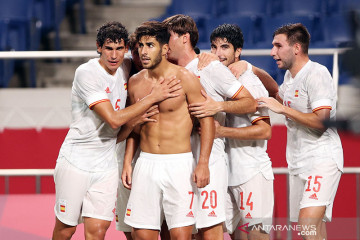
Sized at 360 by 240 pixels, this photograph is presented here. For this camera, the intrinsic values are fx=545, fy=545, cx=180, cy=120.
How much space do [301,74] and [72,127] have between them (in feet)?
5.07

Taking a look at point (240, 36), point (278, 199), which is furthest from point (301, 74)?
point (278, 199)

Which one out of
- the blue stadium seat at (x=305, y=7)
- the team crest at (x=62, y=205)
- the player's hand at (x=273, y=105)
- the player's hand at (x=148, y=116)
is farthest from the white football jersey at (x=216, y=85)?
the blue stadium seat at (x=305, y=7)

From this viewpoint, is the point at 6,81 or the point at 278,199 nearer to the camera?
the point at 278,199

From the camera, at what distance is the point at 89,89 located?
3273mm

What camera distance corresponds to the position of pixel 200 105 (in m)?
3.16

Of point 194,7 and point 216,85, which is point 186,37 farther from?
point 194,7

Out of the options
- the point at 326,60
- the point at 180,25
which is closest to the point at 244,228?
the point at 180,25

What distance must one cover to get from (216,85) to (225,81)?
0.08 m

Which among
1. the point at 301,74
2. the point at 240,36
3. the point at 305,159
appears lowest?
the point at 305,159

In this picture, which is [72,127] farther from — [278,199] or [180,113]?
[278,199]

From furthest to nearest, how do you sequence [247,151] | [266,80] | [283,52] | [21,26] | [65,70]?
[65,70], [21,26], [266,80], [283,52], [247,151]

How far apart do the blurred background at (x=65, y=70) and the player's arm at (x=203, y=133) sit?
2.44 feet

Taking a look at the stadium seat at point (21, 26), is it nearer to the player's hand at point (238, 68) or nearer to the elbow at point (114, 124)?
the player's hand at point (238, 68)

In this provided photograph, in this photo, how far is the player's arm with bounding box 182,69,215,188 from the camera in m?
3.14
